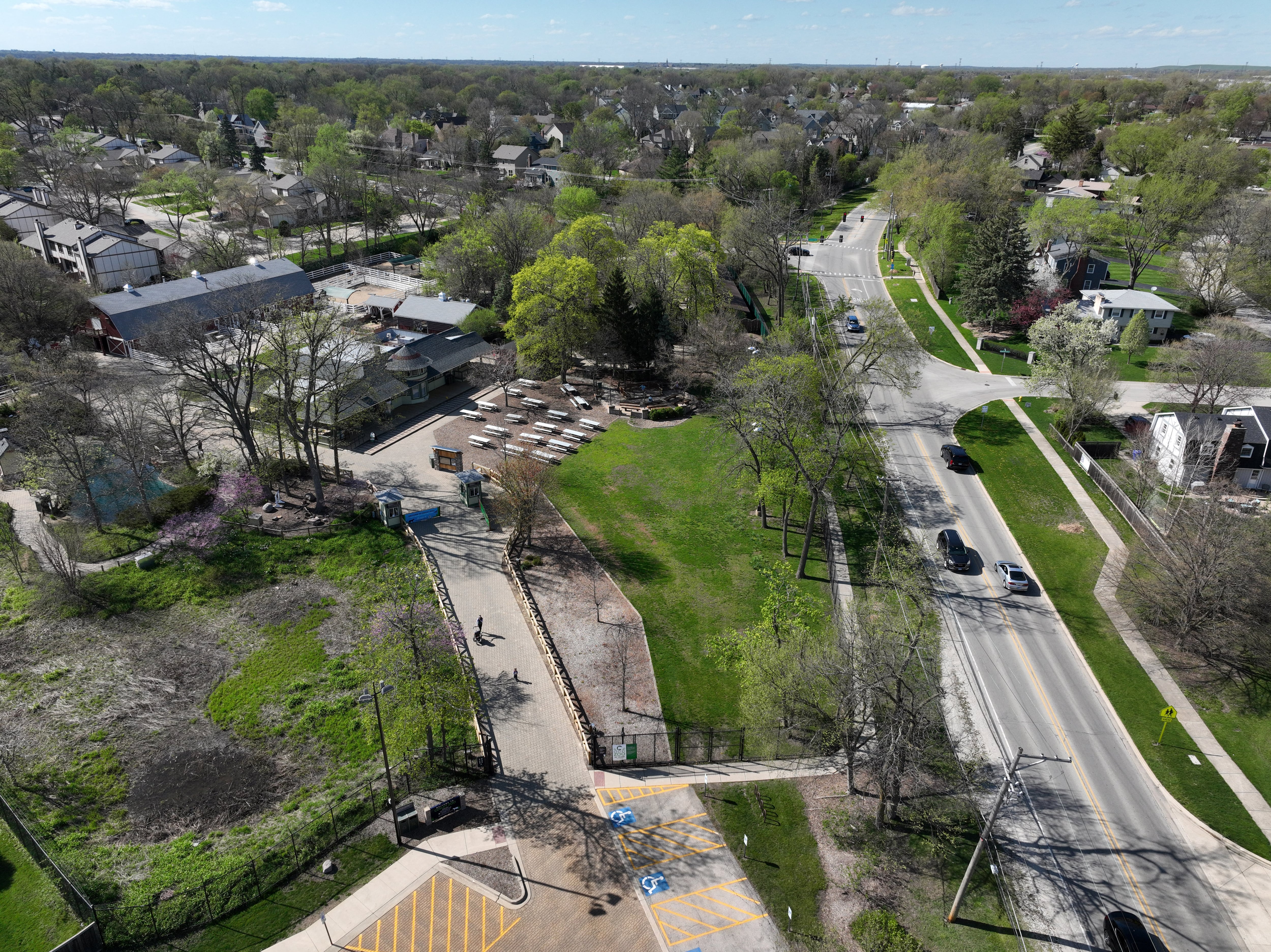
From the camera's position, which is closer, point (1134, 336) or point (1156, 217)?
point (1134, 336)

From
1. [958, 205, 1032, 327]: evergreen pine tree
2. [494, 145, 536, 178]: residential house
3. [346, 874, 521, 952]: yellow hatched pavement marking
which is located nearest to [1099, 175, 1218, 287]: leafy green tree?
[958, 205, 1032, 327]: evergreen pine tree

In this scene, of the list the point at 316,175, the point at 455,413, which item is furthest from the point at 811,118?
the point at 455,413

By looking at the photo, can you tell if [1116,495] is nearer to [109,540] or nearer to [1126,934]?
[1126,934]

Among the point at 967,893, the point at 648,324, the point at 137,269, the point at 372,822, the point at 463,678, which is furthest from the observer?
the point at 137,269

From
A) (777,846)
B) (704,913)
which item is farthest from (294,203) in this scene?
(704,913)

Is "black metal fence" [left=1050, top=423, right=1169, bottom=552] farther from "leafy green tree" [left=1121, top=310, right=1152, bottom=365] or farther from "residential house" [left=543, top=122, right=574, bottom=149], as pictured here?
"residential house" [left=543, top=122, right=574, bottom=149]

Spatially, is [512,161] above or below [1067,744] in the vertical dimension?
above

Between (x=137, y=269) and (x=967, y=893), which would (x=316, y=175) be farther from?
(x=967, y=893)
